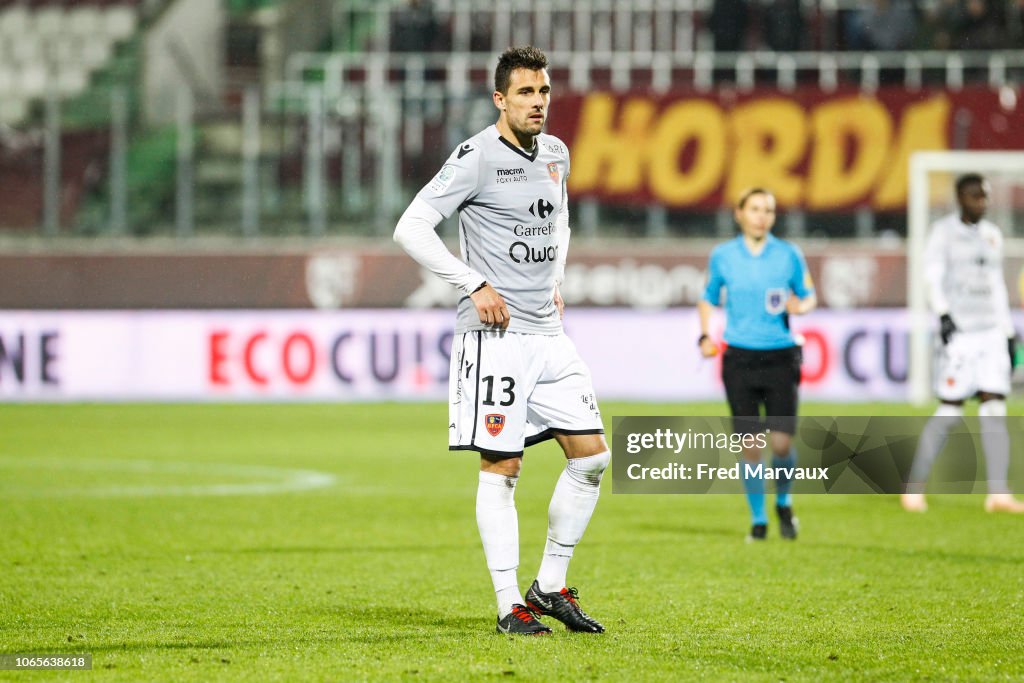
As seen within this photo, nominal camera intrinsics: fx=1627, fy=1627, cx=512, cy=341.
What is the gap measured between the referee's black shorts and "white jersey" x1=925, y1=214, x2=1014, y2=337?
169 centimetres

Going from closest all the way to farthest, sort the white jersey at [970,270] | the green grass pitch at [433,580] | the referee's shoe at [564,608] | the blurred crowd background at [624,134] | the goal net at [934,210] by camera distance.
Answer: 1. the green grass pitch at [433,580]
2. the referee's shoe at [564,608]
3. the white jersey at [970,270]
4. the goal net at [934,210]
5. the blurred crowd background at [624,134]

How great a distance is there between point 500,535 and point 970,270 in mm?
5470

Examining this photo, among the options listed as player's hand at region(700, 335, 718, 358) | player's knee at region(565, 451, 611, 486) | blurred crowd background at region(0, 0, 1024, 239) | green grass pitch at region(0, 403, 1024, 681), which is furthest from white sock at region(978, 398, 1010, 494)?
blurred crowd background at region(0, 0, 1024, 239)

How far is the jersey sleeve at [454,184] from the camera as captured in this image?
19.2ft

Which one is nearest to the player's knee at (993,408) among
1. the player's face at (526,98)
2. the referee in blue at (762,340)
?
the referee in blue at (762,340)

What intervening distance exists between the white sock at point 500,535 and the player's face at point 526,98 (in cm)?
128

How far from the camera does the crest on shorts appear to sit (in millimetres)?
5852

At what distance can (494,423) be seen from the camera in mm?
5852

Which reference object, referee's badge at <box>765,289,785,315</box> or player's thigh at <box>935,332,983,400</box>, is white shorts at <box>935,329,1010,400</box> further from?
referee's badge at <box>765,289,785,315</box>

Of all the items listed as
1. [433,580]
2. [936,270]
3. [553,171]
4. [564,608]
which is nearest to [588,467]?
[564,608]

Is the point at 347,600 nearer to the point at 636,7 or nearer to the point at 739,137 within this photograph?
the point at 739,137

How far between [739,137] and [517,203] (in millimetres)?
15799

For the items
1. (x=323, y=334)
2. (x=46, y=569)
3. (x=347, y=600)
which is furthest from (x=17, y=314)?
(x=347, y=600)

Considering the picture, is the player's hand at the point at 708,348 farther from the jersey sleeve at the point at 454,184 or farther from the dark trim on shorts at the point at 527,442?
the jersey sleeve at the point at 454,184
